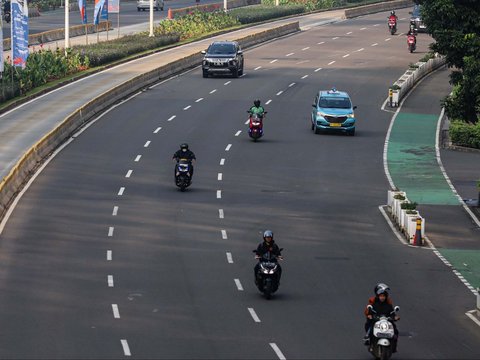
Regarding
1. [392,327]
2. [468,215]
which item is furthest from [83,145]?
[392,327]

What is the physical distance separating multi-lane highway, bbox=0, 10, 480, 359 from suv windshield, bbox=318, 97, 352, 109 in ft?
4.77

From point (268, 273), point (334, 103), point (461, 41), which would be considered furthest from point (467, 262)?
point (334, 103)

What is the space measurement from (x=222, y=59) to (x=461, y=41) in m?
25.6

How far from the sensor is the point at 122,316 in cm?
3203

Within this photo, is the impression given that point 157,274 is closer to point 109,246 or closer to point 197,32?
point 109,246

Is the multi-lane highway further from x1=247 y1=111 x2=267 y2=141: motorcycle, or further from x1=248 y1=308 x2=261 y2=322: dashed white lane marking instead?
x1=247 y1=111 x2=267 y2=141: motorcycle

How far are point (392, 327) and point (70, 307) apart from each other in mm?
8829

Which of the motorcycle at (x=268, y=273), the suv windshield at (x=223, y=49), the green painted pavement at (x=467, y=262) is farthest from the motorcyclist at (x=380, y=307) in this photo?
the suv windshield at (x=223, y=49)

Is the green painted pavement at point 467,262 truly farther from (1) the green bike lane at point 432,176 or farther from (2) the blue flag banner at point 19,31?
(2) the blue flag banner at point 19,31

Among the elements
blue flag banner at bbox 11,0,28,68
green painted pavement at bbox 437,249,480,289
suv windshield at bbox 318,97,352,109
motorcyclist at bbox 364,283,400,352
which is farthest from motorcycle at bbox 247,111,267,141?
motorcyclist at bbox 364,283,400,352

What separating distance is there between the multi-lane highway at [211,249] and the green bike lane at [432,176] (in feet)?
2.97

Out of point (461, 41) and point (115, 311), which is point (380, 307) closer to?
point (115, 311)

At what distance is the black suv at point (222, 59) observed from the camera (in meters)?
82.8

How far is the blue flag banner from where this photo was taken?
69500mm
